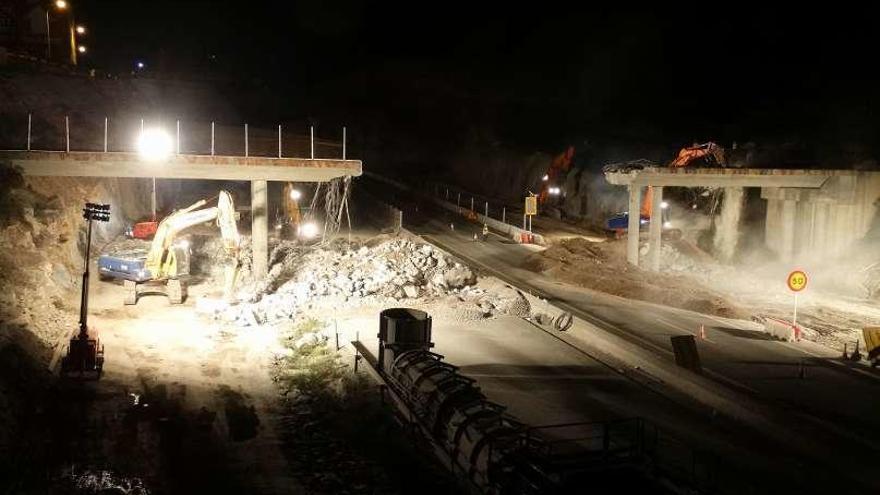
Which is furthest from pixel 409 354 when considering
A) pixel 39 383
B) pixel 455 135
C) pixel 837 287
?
pixel 455 135

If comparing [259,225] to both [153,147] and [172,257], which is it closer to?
[172,257]

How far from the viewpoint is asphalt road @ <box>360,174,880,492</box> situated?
16922 millimetres

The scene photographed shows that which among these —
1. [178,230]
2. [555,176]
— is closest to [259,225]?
[178,230]

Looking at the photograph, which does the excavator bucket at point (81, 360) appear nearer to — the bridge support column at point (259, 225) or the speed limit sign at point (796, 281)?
the bridge support column at point (259, 225)

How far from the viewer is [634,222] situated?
37000mm

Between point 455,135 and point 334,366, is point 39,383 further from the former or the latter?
point 455,135

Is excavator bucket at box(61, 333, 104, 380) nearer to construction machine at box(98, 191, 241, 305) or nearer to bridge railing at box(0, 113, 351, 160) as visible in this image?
construction machine at box(98, 191, 241, 305)

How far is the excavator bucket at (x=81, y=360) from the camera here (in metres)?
19.0

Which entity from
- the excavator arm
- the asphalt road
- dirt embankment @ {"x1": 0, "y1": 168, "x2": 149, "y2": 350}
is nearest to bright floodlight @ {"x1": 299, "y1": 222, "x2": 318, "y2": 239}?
the asphalt road

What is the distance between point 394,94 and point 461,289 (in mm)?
84524

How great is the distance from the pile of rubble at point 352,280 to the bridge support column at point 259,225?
58 centimetres

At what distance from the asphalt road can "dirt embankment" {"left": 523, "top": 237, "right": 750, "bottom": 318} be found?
3.08ft

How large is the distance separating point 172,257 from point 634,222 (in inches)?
861

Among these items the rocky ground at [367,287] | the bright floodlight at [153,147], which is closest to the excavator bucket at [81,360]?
the rocky ground at [367,287]
